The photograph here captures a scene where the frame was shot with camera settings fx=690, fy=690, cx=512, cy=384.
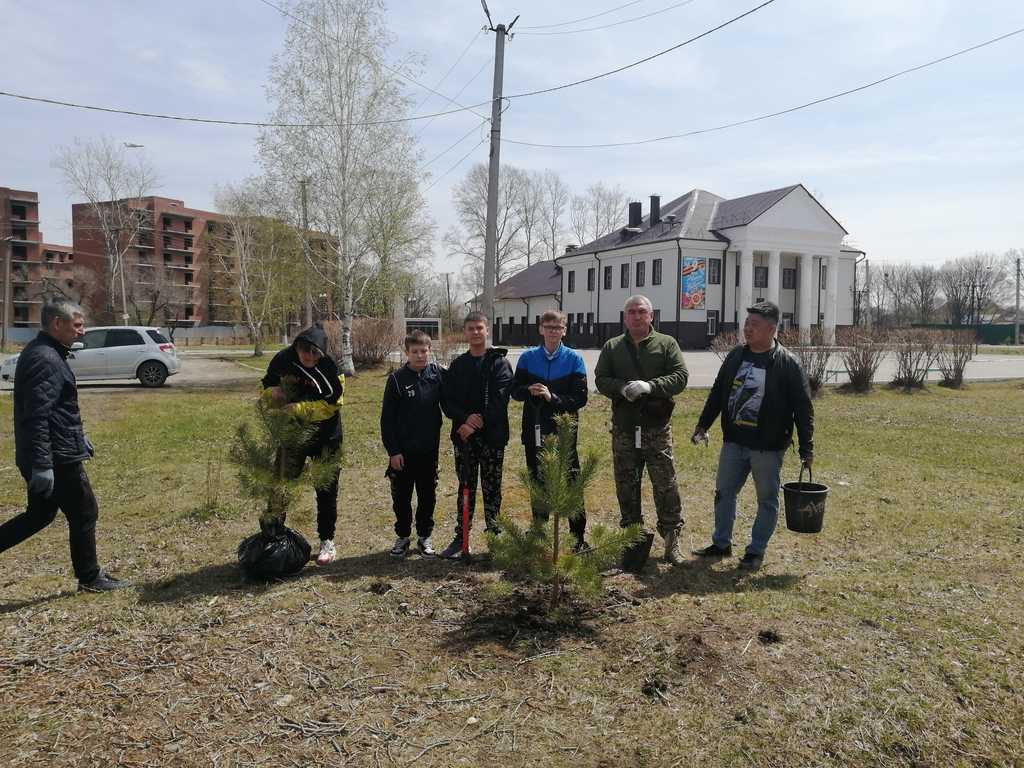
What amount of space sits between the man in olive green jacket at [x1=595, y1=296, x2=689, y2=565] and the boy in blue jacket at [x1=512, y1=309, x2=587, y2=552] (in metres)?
0.22

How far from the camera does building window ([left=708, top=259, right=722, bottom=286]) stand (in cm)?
4250

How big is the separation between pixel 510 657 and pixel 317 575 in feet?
5.73

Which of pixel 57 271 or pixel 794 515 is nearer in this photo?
pixel 794 515

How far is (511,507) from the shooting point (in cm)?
665

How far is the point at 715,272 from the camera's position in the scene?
42.7 m

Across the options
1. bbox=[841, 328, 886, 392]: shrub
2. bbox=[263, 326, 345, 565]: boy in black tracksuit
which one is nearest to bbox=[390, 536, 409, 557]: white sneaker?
bbox=[263, 326, 345, 565]: boy in black tracksuit

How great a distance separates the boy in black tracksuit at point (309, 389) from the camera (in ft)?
14.7

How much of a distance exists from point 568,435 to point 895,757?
6.33 feet

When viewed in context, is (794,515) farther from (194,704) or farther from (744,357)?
(194,704)

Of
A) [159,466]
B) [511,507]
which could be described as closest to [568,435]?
[511,507]

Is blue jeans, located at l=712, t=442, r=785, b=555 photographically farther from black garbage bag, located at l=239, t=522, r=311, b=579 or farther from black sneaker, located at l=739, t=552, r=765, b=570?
black garbage bag, located at l=239, t=522, r=311, b=579

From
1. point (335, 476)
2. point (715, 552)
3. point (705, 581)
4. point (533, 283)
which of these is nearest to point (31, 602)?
point (335, 476)

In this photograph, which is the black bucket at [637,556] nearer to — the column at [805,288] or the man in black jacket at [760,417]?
the man in black jacket at [760,417]

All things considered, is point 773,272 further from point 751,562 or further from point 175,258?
point 175,258
